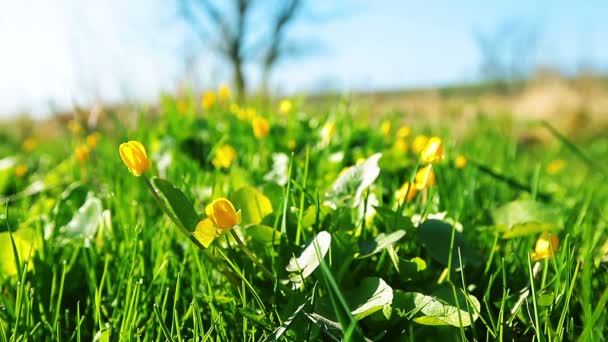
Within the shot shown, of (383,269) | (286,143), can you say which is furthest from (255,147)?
(383,269)

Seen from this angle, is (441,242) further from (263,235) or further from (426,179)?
(263,235)

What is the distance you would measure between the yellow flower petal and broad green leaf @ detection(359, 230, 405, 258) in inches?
A: 7.2

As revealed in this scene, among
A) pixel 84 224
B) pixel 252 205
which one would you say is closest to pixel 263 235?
pixel 252 205

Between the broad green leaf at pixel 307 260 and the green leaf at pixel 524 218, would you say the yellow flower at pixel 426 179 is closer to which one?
the green leaf at pixel 524 218

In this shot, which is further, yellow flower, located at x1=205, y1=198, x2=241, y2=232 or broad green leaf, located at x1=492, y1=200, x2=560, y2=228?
broad green leaf, located at x1=492, y1=200, x2=560, y2=228

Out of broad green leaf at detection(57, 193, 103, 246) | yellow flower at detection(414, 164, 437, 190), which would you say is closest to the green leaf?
yellow flower at detection(414, 164, 437, 190)

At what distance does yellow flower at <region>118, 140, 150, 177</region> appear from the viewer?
577mm

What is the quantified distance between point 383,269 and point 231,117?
1144 mm

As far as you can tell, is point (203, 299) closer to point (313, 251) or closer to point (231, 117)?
point (313, 251)

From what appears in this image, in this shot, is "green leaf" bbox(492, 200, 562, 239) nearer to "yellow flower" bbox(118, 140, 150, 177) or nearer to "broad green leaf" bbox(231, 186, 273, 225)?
"broad green leaf" bbox(231, 186, 273, 225)

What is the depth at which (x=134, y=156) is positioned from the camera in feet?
1.91

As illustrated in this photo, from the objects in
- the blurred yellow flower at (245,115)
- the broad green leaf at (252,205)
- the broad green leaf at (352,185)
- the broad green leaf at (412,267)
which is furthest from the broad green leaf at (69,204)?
the blurred yellow flower at (245,115)

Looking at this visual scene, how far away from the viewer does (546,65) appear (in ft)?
36.8

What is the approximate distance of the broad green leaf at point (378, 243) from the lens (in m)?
0.62
